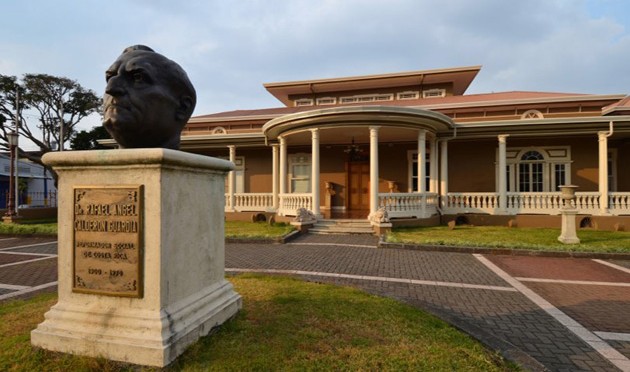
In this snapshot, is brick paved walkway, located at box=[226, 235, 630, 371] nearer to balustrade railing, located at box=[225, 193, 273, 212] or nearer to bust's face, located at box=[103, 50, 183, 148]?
bust's face, located at box=[103, 50, 183, 148]

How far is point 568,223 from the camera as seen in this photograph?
905cm

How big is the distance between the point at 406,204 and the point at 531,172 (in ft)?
20.8

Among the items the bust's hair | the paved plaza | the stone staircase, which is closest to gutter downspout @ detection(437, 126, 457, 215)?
the stone staircase

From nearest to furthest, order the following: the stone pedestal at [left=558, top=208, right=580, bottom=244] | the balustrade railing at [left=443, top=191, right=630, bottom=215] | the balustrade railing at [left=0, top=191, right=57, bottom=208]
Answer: the stone pedestal at [left=558, top=208, right=580, bottom=244]
the balustrade railing at [left=443, top=191, right=630, bottom=215]
the balustrade railing at [left=0, top=191, right=57, bottom=208]

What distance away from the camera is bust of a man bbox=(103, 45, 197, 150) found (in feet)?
9.61

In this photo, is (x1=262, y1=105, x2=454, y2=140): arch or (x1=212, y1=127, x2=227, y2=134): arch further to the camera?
(x1=212, y1=127, x2=227, y2=134): arch

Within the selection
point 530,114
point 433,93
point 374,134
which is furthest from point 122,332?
point 433,93

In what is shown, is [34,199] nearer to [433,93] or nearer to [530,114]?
[433,93]

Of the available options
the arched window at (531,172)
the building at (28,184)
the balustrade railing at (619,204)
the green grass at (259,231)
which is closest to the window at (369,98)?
the arched window at (531,172)

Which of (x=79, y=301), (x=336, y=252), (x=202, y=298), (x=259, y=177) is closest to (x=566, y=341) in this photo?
(x=202, y=298)

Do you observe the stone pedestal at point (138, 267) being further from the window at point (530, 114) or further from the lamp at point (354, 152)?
the window at point (530, 114)

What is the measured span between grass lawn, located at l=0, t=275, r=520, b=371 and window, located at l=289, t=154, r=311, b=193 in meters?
12.0

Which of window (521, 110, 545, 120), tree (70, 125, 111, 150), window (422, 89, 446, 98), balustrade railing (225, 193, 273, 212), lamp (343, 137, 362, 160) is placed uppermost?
window (422, 89, 446, 98)

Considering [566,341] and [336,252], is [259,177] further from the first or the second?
[566,341]
